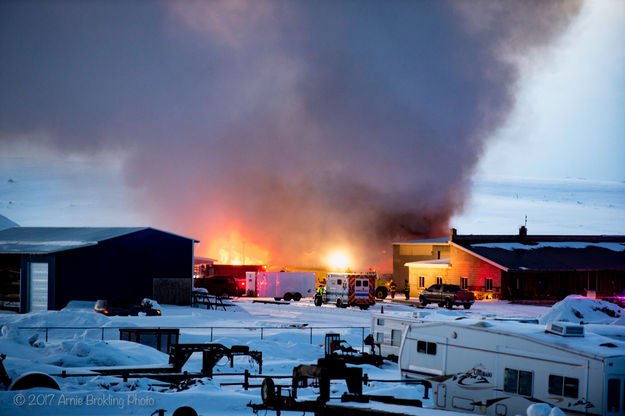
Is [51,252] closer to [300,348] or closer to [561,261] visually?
[300,348]

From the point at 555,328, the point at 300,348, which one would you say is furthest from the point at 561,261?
the point at 555,328

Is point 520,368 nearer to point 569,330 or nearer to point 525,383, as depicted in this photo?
point 525,383

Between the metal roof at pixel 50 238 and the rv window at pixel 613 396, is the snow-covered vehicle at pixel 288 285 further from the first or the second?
the rv window at pixel 613 396

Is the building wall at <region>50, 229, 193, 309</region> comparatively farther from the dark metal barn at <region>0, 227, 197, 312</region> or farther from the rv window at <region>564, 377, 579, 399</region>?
the rv window at <region>564, 377, 579, 399</region>

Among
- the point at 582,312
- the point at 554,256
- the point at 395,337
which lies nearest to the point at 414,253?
the point at 554,256

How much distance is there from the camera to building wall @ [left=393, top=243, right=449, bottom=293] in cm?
5550

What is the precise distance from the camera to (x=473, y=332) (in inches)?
560

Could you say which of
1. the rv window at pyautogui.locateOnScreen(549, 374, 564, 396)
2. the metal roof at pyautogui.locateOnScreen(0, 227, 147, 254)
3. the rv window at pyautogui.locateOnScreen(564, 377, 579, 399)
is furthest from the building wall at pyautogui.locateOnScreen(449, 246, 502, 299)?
the rv window at pyautogui.locateOnScreen(564, 377, 579, 399)

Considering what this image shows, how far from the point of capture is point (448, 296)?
40.3m

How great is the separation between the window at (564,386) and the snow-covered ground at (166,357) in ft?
11.0

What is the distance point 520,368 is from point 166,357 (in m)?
10.4

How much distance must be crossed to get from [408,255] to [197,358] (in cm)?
3848

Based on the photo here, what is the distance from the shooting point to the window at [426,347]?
15.3m

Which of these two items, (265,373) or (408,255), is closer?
(265,373)
